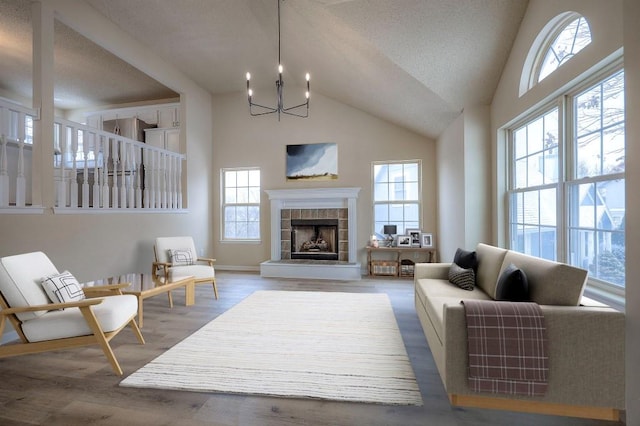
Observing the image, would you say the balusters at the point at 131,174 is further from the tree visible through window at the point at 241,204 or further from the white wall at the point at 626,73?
the white wall at the point at 626,73

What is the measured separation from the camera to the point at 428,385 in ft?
6.76

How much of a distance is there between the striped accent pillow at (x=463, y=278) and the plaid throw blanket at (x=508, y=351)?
1.22 meters

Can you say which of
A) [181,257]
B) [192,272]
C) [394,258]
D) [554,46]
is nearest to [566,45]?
[554,46]

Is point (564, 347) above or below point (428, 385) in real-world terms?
above

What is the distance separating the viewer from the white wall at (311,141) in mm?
5777

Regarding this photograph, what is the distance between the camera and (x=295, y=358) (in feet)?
7.98

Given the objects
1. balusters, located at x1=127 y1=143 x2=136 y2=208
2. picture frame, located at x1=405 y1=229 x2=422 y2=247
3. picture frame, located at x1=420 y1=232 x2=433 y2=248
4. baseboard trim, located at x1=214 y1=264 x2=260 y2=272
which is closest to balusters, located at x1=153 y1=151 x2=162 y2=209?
balusters, located at x1=127 y1=143 x2=136 y2=208

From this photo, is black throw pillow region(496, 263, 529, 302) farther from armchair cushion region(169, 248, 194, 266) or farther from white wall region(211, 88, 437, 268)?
armchair cushion region(169, 248, 194, 266)

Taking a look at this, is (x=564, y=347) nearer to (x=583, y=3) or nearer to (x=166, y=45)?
(x=583, y=3)

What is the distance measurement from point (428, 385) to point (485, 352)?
573 millimetres

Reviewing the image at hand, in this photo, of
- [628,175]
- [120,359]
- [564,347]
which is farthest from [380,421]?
[120,359]

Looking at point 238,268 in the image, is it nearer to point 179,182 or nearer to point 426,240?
point 179,182

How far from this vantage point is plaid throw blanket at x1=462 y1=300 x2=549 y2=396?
5.44 ft

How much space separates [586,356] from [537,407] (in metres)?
0.39
